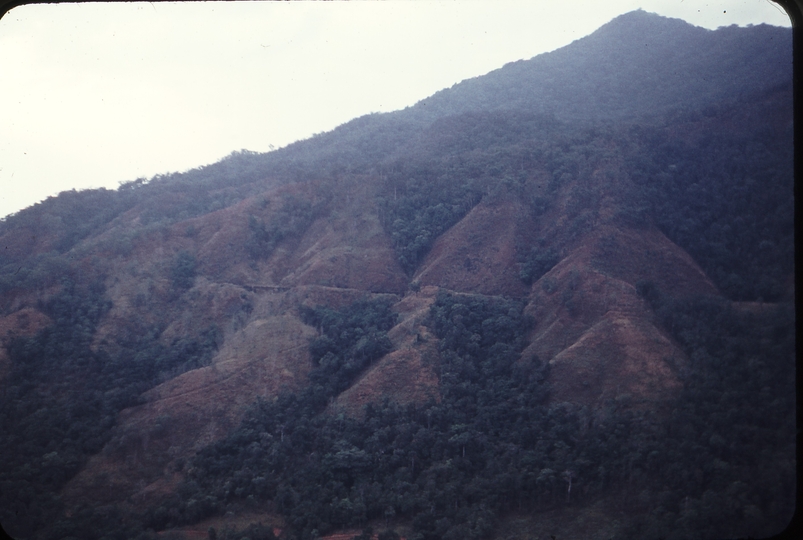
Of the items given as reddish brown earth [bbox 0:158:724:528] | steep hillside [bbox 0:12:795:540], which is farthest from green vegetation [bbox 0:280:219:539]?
reddish brown earth [bbox 0:158:724:528]

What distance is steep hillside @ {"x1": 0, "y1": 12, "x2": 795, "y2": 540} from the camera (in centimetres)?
806

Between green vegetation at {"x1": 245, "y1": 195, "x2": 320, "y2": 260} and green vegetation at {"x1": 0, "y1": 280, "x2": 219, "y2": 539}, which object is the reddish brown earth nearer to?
green vegetation at {"x1": 245, "y1": 195, "x2": 320, "y2": 260}

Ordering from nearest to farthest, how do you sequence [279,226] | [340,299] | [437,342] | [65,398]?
1. [65,398]
2. [437,342]
3. [340,299]
4. [279,226]

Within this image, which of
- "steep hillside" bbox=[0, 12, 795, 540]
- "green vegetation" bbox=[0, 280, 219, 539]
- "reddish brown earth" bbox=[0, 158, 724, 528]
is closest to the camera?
"steep hillside" bbox=[0, 12, 795, 540]

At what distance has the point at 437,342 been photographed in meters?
11.1

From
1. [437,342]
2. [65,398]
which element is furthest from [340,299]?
[65,398]

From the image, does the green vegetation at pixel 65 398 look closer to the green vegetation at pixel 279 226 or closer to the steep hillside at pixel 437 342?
the steep hillside at pixel 437 342

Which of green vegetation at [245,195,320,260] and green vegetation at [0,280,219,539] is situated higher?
green vegetation at [245,195,320,260]

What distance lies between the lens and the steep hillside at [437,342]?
8.06 m

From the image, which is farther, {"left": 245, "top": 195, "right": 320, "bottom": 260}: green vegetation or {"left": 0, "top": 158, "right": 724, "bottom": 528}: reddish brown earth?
{"left": 245, "top": 195, "right": 320, "bottom": 260}: green vegetation

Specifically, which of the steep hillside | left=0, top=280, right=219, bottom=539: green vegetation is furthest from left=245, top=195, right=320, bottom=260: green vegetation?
left=0, top=280, right=219, bottom=539: green vegetation

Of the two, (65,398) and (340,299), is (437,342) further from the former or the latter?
(65,398)

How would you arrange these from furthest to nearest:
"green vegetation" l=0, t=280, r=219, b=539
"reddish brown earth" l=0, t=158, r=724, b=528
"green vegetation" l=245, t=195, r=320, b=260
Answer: "green vegetation" l=245, t=195, r=320, b=260
"reddish brown earth" l=0, t=158, r=724, b=528
"green vegetation" l=0, t=280, r=219, b=539

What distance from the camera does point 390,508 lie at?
842 centimetres
